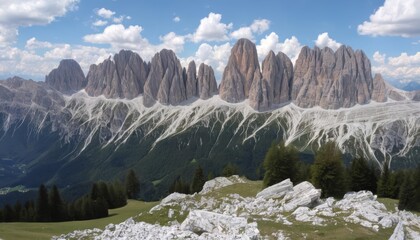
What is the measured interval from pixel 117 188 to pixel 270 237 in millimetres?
90260

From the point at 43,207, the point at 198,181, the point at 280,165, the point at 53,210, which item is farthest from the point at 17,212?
the point at 280,165

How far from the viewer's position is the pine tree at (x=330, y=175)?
74562 mm

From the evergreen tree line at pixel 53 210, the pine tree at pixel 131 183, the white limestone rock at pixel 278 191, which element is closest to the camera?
the white limestone rock at pixel 278 191

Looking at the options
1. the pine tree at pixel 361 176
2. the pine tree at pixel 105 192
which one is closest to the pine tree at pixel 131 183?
the pine tree at pixel 105 192

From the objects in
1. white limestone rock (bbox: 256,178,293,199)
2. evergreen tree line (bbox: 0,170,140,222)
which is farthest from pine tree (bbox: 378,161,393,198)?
evergreen tree line (bbox: 0,170,140,222)

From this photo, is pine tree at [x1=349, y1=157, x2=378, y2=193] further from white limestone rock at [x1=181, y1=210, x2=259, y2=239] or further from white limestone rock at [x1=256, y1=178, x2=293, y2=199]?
white limestone rock at [x1=181, y1=210, x2=259, y2=239]

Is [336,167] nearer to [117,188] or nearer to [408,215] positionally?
[408,215]

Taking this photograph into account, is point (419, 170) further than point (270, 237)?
Yes

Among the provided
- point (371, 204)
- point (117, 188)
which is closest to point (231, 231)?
point (371, 204)

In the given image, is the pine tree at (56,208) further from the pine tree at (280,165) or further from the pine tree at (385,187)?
the pine tree at (385,187)

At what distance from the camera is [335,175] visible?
245 feet

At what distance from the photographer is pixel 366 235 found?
1609 inches

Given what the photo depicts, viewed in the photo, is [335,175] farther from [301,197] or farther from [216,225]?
[216,225]

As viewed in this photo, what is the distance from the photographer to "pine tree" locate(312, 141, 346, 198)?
2936 inches
